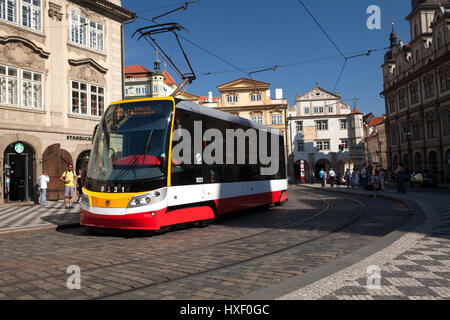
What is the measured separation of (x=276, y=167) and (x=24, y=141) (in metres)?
12.0

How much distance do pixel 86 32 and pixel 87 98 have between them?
3.76 m

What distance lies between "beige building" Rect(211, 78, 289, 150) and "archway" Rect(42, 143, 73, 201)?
40318 mm

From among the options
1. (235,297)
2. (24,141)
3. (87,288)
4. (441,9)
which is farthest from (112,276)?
(441,9)

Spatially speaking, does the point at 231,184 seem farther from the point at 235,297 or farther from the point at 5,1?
the point at 5,1

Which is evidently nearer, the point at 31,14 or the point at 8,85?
the point at 8,85

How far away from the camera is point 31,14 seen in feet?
59.9

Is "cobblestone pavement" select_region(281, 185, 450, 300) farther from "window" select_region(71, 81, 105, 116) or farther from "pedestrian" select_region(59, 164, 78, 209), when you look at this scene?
"window" select_region(71, 81, 105, 116)

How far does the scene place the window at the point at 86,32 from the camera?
66.5 ft

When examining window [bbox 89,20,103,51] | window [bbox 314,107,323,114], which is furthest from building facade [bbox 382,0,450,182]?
window [bbox 89,20,103,51]

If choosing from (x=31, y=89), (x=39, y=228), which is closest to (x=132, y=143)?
(x=39, y=228)

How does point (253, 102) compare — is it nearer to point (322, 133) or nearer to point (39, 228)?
point (322, 133)

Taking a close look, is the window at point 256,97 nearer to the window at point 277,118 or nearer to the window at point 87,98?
the window at point 277,118

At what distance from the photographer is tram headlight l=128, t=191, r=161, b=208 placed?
8039 mm

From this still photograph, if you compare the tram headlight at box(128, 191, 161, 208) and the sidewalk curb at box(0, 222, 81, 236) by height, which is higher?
the tram headlight at box(128, 191, 161, 208)
